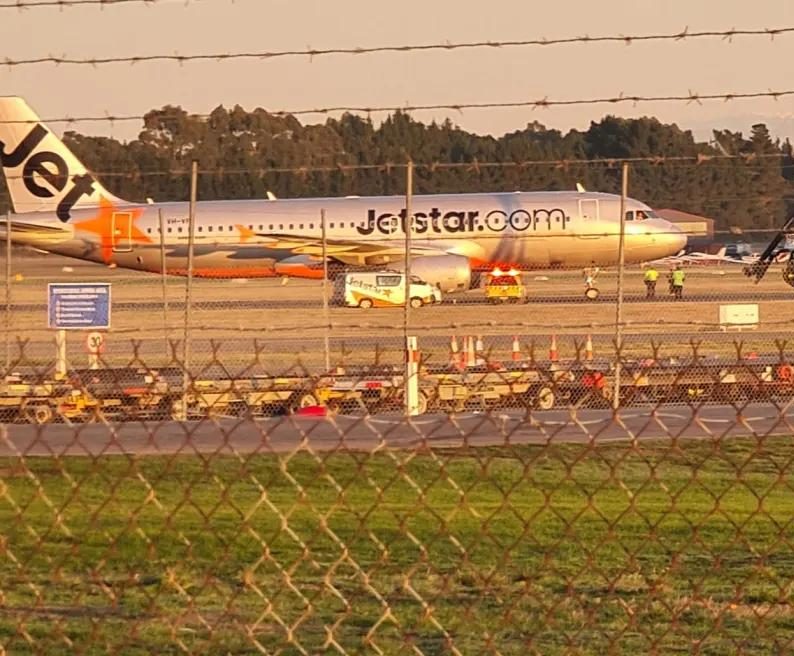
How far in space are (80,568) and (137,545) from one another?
75 centimetres

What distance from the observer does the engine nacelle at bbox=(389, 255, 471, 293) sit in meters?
36.2

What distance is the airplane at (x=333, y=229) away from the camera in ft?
131

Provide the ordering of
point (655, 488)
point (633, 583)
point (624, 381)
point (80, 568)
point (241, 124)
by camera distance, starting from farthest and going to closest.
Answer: point (624, 381)
point (241, 124)
point (655, 488)
point (80, 568)
point (633, 583)

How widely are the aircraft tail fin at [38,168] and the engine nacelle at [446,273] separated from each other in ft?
22.5

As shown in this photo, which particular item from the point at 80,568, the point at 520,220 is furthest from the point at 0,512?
the point at 520,220

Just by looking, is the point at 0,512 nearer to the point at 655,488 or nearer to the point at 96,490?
the point at 96,490

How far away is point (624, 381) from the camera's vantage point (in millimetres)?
17531

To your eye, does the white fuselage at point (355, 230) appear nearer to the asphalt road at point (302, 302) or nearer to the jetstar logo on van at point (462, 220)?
the jetstar logo on van at point (462, 220)

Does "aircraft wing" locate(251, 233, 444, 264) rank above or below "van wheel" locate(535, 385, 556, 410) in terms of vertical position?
below

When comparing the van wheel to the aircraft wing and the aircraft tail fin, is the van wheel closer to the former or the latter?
the aircraft tail fin

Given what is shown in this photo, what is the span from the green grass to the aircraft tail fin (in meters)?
15.8

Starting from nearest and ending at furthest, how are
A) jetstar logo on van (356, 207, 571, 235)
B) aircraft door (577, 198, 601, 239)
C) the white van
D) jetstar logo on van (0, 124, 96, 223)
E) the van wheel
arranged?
the van wheel < the white van < jetstar logo on van (0, 124, 96, 223) < aircraft door (577, 198, 601, 239) < jetstar logo on van (356, 207, 571, 235)

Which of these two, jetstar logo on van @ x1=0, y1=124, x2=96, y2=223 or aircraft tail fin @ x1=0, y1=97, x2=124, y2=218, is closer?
aircraft tail fin @ x1=0, y1=97, x2=124, y2=218

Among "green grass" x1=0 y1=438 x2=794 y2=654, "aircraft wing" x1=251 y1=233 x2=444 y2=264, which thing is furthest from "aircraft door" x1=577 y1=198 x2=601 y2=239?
"green grass" x1=0 y1=438 x2=794 y2=654
